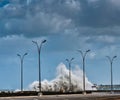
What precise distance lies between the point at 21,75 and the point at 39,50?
27.3 metres

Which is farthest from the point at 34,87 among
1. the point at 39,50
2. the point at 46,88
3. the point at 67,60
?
the point at 39,50

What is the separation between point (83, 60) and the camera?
12562cm

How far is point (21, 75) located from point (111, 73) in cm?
2959

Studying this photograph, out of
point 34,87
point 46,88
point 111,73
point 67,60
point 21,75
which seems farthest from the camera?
point 46,88

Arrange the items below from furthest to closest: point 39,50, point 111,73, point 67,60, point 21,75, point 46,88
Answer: point 46,88 < point 67,60 < point 111,73 < point 21,75 < point 39,50

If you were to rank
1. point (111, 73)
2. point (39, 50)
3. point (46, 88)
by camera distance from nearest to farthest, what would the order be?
point (39, 50)
point (111, 73)
point (46, 88)

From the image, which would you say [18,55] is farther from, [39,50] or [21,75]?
[39,50]

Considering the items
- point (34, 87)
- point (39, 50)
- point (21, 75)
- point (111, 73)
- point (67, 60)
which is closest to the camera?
point (39, 50)

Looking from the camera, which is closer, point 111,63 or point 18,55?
point 18,55

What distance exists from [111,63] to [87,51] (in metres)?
15.9

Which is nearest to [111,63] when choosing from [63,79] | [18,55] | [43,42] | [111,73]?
[111,73]

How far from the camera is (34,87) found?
183 m

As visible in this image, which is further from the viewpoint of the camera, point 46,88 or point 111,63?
point 46,88

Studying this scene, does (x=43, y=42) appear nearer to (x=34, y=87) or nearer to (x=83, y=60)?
(x=83, y=60)
